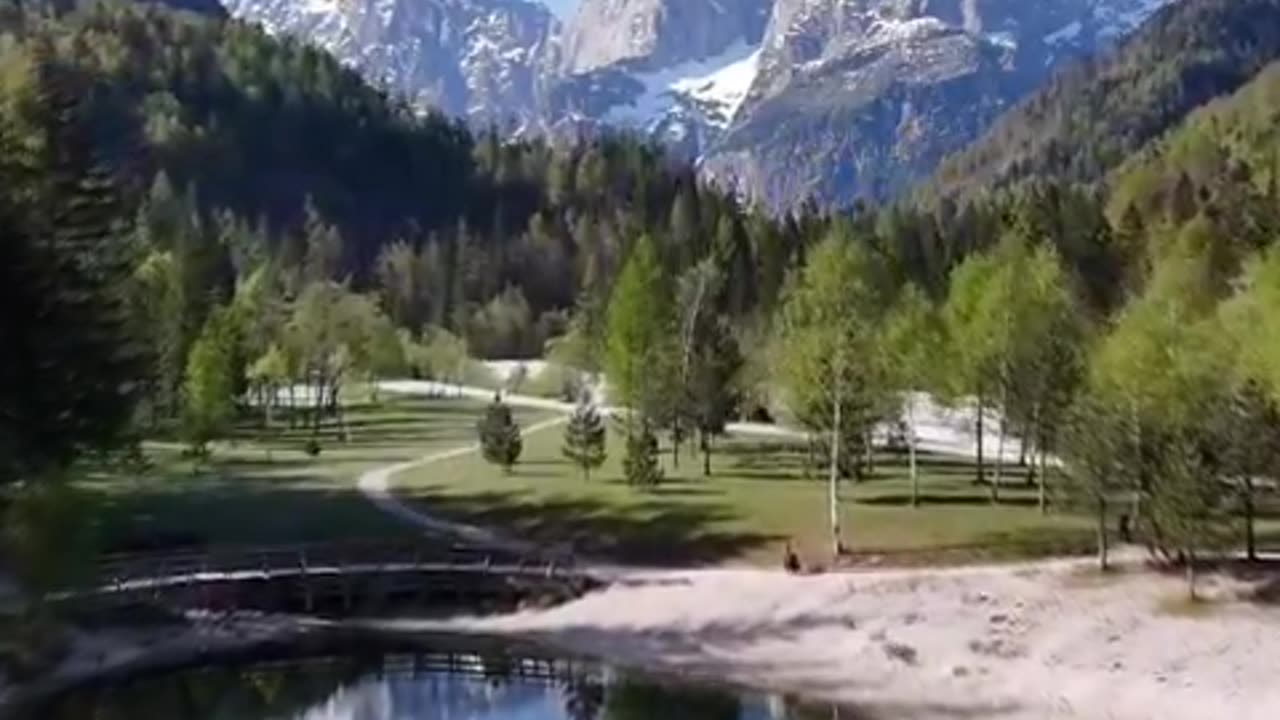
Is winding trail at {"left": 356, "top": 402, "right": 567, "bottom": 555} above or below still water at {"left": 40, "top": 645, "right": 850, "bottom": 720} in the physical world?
above

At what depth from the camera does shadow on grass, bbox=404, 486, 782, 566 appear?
8425 cm

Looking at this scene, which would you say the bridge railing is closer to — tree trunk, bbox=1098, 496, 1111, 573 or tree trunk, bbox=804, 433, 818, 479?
tree trunk, bbox=804, 433, 818, 479

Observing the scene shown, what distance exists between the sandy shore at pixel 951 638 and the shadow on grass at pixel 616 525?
351cm

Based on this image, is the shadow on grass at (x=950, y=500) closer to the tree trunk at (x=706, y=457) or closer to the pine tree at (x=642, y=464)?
the pine tree at (x=642, y=464)

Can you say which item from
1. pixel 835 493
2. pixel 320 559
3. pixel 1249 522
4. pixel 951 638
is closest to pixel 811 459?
pixel 835 493

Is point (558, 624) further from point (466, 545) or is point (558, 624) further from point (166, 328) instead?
point (166, 328)

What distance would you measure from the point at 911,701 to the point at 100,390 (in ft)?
96.4

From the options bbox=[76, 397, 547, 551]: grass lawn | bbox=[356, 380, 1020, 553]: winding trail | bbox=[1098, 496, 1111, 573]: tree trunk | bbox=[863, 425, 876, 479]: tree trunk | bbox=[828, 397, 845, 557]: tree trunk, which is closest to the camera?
bbox=[1098, 496, 1111, 573]: tree trunk

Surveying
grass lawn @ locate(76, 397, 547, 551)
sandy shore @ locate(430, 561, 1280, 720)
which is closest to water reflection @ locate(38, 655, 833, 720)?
sandy shore @ locate(430, 561, 1280, 720)

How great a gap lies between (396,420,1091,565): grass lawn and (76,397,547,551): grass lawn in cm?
488

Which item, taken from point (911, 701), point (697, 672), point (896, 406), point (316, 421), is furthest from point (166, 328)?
point (911, 701)

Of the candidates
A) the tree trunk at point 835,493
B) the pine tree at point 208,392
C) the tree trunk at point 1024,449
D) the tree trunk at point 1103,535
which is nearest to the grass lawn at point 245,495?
the pine tree at point 208,392

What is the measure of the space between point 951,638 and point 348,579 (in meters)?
26.9

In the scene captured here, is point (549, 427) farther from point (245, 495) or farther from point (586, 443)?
point (245, 495)
